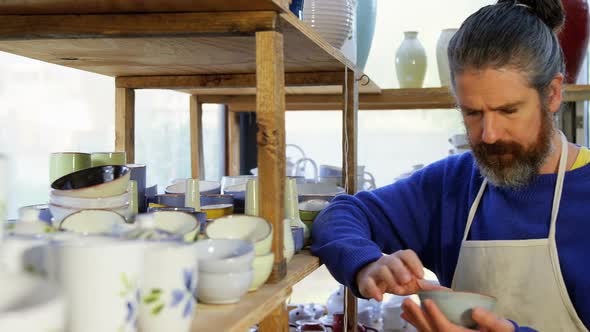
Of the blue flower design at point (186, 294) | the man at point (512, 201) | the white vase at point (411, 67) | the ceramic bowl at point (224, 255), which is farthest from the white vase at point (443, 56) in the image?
the blue flower design at point (186, 294)

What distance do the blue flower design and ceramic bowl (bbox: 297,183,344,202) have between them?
3.41 ft

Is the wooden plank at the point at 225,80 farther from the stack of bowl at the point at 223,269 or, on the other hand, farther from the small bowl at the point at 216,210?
the stack of bowl at the point at 223,269

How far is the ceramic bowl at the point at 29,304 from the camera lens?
1.45 feet

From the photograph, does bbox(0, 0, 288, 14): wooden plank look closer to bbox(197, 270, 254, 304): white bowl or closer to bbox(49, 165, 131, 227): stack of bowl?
bbox(49, 165, 131, 227): stack of bowl

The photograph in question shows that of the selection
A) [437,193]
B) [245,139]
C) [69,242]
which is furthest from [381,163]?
[69,242]

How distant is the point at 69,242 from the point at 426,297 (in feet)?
2.62

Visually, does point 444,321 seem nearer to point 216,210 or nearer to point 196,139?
point 216,210

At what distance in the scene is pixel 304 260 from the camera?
128 cm

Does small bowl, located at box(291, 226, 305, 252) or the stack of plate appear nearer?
small bowl, located at box(291, 226, 305, 252)

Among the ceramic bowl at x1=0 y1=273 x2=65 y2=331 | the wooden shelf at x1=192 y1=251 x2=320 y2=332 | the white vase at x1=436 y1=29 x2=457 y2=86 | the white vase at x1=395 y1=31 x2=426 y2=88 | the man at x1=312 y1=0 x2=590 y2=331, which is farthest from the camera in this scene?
the white vase at x1=395 y1=31 x2=426 y2=88

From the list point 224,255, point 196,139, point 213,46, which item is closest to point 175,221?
point 224,255

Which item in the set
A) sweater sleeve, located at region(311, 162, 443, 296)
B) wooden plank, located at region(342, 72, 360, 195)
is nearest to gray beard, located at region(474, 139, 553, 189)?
sweater sleeve, located at region(311, 162, 443, 296)

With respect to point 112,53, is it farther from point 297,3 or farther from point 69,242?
point 69,242

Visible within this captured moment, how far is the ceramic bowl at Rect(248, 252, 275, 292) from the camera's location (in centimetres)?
91
